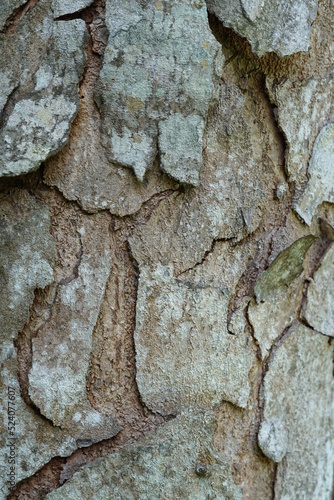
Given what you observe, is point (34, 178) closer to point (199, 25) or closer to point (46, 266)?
point (46, 266)

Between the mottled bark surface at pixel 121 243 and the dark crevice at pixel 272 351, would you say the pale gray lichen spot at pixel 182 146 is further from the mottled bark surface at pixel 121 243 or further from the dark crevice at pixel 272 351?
the dark crevice at pixel 272 351

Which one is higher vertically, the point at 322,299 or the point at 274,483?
the point at 322,299

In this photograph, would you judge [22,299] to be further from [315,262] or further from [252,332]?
[315,262]

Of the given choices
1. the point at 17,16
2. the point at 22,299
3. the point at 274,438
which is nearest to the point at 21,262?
the point at 22,299

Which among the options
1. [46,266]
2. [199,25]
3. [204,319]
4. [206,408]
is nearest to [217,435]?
[206,408]

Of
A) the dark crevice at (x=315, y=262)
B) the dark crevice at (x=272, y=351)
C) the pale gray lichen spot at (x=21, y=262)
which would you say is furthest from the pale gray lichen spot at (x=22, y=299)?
the dark crevice at (x=315, y=262)

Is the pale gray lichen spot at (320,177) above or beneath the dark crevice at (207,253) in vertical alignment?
above

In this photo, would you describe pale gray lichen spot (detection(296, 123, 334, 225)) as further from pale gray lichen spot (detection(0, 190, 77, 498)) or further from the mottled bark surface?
pale gray lichen spot (detection(0, 190, 77, 498))

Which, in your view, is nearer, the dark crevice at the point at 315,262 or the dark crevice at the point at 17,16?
the dark crevice at the point at 17,16

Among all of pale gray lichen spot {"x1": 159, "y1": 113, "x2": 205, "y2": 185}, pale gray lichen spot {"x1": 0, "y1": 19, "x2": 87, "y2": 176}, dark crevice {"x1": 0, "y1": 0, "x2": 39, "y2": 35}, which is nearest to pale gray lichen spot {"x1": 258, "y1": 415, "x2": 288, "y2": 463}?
pale gray lichen spot {"x1": 159, "y1": 113, "x2": 205, "y2": 185}
